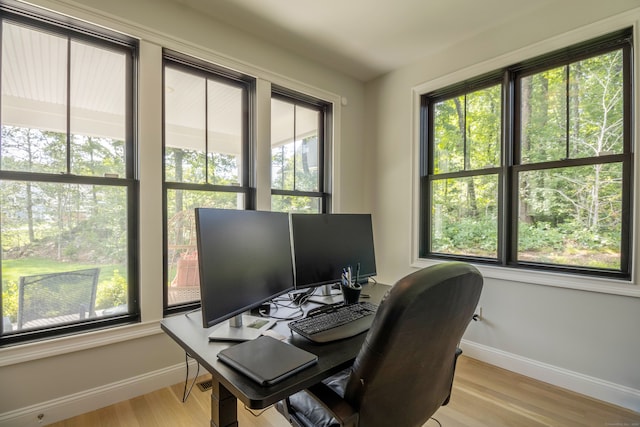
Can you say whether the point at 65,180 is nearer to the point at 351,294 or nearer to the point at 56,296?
the point at 56,296

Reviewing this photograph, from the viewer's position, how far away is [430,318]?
33.1 inches

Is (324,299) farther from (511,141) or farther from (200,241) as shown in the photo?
(511,141)

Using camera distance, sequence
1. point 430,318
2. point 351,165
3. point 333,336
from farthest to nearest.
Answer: point 351,165 < point 333,336 < point 430,318

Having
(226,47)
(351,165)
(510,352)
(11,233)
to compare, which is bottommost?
(510,352)

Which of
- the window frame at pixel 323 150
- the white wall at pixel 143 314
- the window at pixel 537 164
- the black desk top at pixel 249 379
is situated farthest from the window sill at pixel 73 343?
the window at pixel 537 164

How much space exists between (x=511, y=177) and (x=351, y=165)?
1.54 meters

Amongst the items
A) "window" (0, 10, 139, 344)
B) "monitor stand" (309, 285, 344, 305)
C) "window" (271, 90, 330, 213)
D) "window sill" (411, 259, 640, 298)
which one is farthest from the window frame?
"window" (0, 10, 139, 344)

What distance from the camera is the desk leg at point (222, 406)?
1.03 meters

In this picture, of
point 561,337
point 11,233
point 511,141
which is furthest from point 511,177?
point 11,233

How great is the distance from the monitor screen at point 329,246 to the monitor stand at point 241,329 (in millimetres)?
317

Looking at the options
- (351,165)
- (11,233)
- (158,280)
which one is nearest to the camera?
(11,233)

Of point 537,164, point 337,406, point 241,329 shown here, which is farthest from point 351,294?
point 537,164

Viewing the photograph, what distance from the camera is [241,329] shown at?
47.8 inches

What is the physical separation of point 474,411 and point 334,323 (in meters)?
1.34
